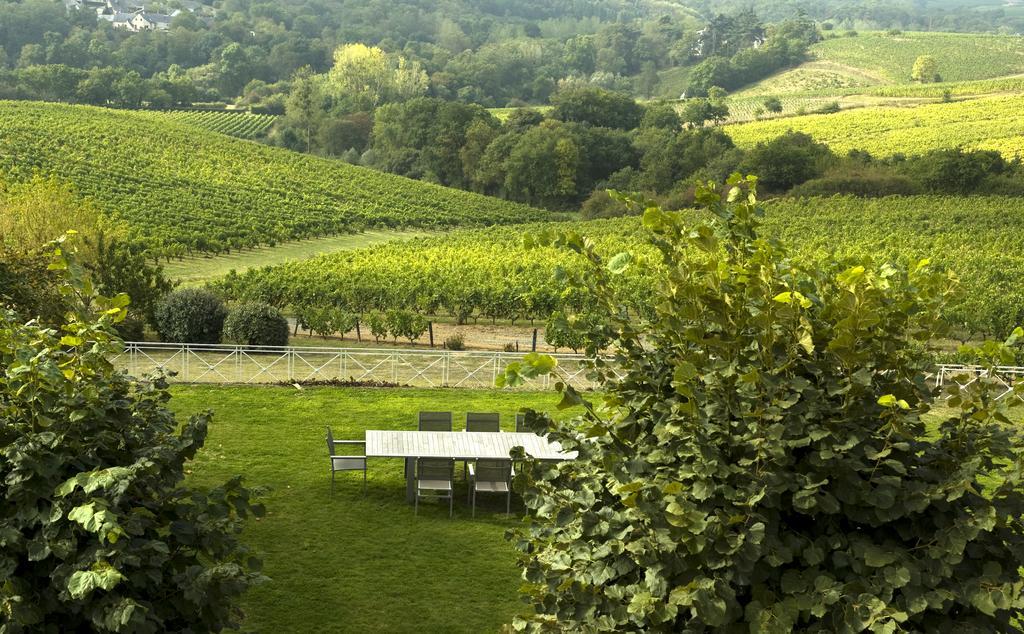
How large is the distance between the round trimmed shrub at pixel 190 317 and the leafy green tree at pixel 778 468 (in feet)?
56.6

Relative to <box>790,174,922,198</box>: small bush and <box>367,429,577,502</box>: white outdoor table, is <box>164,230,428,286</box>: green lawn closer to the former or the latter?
<box>790,174,922,198</box>: small bush

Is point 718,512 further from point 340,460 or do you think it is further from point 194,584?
point 340,460

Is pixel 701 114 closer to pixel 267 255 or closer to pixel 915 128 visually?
pixel 915 128

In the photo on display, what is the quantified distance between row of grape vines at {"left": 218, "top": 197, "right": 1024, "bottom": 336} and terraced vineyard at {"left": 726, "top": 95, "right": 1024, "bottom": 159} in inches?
706

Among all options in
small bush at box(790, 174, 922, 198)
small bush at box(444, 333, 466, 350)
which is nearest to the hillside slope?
small bush at box(790, 174, 922, 198)

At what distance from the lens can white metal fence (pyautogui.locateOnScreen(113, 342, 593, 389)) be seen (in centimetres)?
1819

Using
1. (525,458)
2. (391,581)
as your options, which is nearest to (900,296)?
(525,458)

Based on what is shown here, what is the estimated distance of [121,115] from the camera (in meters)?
75.2

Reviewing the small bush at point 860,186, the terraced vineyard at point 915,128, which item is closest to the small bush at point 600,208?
the small bush at point 860,186

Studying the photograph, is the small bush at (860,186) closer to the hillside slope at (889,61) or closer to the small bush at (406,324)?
the small bush at (406,324)

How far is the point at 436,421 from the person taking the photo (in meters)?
12.6

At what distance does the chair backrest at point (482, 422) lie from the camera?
1259 cm

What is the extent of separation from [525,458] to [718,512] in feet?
4.16

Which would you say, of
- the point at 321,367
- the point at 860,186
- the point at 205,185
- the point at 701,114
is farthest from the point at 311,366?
the point at 701,114
